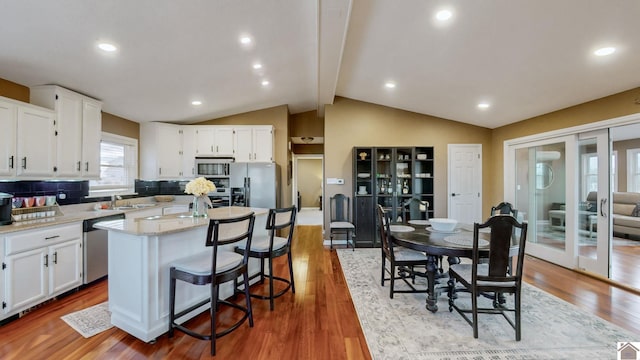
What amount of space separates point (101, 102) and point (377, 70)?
13.1ft

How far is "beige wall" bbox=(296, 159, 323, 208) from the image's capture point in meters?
12.0

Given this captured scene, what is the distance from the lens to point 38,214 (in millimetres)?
2965

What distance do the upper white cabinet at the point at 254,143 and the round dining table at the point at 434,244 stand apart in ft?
11.0

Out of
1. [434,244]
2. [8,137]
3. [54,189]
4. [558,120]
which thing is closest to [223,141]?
[54,189]

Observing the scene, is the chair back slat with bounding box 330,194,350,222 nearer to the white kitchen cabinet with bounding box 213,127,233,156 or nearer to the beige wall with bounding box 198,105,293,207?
the beige wall with bounding box 198,105,293,207

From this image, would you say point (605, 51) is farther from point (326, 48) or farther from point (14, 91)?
point (14, 91)

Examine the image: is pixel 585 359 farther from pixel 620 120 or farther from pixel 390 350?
pixel 620 120

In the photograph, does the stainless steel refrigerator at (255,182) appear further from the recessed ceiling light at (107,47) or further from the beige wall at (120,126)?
the recessed ceiling light at (107,47)

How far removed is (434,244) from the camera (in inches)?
98.3

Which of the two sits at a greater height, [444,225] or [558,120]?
[558,120]

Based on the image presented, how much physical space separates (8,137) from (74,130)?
705 mm

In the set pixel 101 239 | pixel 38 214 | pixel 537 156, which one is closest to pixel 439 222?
pixel 537 156

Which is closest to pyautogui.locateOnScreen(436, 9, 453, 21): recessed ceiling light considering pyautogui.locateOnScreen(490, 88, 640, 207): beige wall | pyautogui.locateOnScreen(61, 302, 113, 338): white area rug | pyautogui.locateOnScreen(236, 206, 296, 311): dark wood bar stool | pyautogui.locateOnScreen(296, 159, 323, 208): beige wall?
pyautogui.locateOnScreen(236, 206, 296, 311): dark wood bar stool

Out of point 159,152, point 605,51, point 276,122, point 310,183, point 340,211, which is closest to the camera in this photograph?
point 605,51
